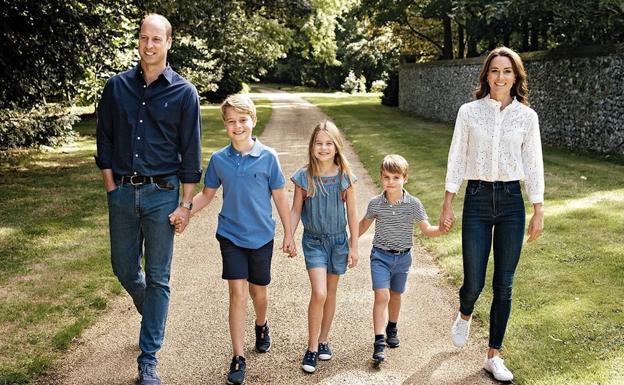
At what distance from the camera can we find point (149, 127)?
12.8 ft

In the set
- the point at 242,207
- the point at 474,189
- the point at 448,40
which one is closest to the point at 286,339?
the point at 242,207

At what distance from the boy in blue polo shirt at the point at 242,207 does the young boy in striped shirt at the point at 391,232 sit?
27.2 inches

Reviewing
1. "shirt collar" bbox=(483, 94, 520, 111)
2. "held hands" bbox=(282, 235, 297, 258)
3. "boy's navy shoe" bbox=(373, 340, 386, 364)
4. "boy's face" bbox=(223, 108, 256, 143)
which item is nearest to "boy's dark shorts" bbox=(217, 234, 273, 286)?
"held hands" bbox=(282, 235, 297, 258)

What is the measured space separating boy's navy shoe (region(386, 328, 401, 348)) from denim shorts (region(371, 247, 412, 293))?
360 millimetres

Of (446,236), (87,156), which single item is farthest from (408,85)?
(446,236)

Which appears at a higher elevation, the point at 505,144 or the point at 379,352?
the point at 505,144

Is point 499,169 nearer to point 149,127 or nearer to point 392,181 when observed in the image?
point 392,181

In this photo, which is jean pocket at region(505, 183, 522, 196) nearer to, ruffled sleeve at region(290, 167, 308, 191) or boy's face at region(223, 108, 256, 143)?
ruffled sleeve at region(290, 167, 308, 191)

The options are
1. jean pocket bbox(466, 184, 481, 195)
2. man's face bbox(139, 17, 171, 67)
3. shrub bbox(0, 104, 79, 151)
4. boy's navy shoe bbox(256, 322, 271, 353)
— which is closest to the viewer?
man's face bbox(139, 17, 171, 67)

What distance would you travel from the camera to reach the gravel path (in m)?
4.16

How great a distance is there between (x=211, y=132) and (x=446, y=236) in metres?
13.7

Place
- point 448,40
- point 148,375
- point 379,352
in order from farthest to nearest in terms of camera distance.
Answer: point 448,40, point 379,352, point 148,375

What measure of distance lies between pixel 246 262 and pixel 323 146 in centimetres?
93

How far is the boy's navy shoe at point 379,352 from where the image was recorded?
14.0ft
